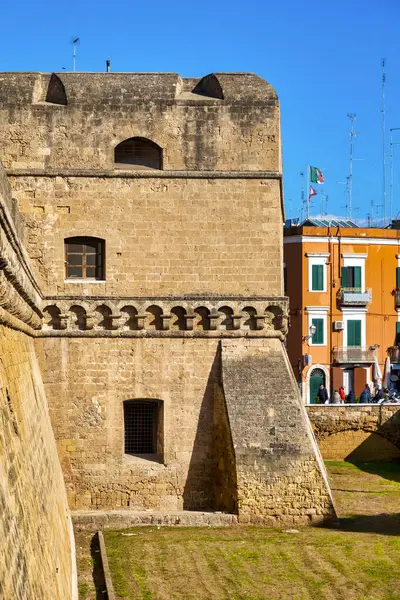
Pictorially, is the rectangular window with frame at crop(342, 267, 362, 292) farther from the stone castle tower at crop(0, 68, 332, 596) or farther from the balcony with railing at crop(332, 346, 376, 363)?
the stone castle tower at crop(0, 68, 332, 596)

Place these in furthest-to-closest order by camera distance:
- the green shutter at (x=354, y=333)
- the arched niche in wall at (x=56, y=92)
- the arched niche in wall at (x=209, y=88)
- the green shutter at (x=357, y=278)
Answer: the green shutter at (x=357, y=278) → the green shutter at (x=354, y=333) → the arched niche in wall at (x=209, y=88) → the arched niche in wall at (x=56, y=92)

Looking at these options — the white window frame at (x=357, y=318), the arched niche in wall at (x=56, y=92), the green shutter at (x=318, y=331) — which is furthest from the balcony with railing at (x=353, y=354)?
the arched niche in wall at (x=56, y=92)

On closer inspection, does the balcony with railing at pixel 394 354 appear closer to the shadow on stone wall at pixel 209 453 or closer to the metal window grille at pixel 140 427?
the shadow on stone wall at pixel 209 453

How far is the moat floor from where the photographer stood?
14.3 m

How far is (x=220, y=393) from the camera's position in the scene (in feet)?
63.4

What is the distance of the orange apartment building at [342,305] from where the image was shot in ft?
141

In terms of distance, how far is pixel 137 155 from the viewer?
65.2 ft

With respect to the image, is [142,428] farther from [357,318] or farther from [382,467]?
[357,318]

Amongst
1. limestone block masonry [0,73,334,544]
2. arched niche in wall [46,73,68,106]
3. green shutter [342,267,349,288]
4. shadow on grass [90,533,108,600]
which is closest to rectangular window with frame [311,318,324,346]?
green shutter [342,267,349,288]

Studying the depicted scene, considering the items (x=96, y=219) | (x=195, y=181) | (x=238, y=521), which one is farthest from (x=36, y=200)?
(x=238, y=521)

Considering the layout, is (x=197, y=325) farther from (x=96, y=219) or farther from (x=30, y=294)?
(x=30, y=294)

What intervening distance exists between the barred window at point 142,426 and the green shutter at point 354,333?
81.9ft

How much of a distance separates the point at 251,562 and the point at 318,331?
2792 cm

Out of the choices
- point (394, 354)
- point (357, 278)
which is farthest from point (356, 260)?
point (394, 354)
